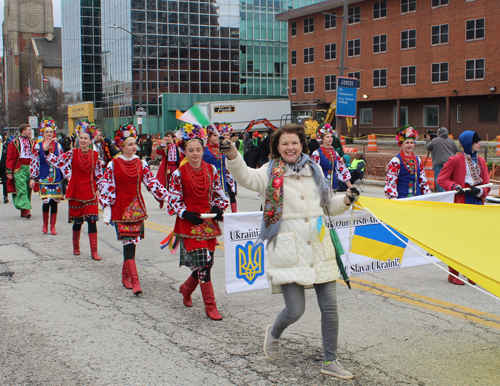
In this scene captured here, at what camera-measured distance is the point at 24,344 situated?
16.5ft

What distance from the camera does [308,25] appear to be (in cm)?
5394

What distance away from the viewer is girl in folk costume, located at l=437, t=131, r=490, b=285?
23.0 ft

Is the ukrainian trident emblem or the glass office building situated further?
the glass office building

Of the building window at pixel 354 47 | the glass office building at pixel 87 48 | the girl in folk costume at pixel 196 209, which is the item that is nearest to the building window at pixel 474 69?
the building window at pixel 354 47

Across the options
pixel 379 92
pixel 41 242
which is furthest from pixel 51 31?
pixel 41 242

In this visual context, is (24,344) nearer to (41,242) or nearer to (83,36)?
(41,242)

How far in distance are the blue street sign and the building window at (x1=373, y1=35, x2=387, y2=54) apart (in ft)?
91.6

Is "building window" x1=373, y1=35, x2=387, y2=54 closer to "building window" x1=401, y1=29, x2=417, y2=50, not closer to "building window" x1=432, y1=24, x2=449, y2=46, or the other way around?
"building window" x1=401, y1=29, x2=417, y2=50

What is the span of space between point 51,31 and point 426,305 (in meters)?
118

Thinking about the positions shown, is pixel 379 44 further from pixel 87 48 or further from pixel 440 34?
pixel 87 48

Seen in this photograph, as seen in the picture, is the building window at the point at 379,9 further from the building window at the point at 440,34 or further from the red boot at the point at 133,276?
the red boot at the point at 133,276

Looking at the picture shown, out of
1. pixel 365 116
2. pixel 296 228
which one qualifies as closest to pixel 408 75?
pixel 365 116

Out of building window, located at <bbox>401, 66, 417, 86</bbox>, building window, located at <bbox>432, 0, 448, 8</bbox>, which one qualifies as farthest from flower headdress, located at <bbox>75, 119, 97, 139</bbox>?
building window, located at <bbox>401, 66, 417, 86</bbox>

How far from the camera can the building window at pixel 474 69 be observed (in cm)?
4038
